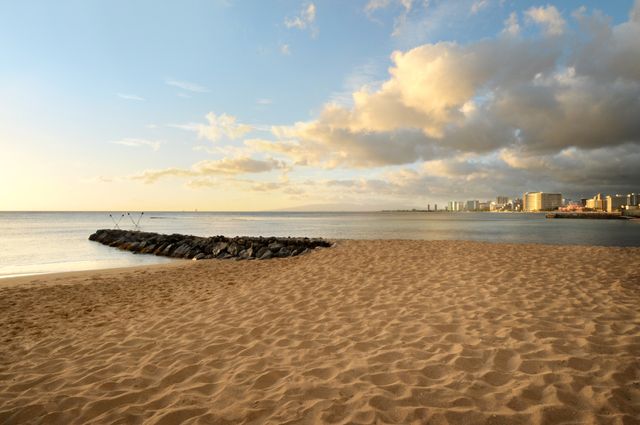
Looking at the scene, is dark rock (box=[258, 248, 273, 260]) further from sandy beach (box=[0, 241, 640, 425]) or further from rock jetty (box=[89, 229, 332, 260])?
sandy beach (box=[0, 241, 640, 425])

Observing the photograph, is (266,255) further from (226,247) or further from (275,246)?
(226,247)

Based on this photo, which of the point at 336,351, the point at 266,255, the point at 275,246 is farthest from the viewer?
the point at 275,246

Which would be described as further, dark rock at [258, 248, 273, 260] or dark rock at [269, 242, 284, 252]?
dark rock at [269, 242, 284, 252]

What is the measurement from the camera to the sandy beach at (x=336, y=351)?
347 cm

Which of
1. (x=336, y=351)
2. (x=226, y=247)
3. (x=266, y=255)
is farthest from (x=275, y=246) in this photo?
(x=336, y=351)

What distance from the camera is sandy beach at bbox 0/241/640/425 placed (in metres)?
3.47

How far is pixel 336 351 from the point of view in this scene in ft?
15.9

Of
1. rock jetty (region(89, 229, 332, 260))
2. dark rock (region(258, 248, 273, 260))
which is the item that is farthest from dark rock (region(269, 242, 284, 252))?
dark rock (region(258, 248, 273, 260))

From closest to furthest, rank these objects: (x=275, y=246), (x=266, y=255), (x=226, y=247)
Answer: (x=266, y=255) → (x=275, y=246) → (x=226, y=247)

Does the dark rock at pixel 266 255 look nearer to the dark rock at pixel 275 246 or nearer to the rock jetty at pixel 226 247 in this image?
the rock jetty at pixel 226 247

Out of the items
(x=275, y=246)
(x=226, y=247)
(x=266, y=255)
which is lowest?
(x=266, y=255)

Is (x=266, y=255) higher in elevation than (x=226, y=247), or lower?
lower

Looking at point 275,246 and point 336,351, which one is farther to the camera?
point 275,246

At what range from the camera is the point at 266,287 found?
30.5ft
